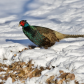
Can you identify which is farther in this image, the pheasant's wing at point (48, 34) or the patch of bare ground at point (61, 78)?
the pheasant's wing at point (48, 34)

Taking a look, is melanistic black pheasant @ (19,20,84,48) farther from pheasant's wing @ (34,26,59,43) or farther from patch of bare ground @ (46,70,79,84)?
patch of bare ground @ (46,70,79,84)

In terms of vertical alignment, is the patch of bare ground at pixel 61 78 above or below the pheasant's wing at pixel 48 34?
below

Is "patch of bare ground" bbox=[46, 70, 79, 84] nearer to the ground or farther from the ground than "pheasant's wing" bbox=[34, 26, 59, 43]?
nearer to the ground

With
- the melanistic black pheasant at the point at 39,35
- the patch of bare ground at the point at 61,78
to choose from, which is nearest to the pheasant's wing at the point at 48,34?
the melanistic black pheasant at the point at 39,35

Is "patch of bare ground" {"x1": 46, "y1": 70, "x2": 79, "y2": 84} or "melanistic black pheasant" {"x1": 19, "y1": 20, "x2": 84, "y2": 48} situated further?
"melanistic black pheasant" {"x1": 19, "y1": 20, "x2": 84, "y2": 48}

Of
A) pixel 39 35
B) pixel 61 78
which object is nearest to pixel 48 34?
pixel 39 35

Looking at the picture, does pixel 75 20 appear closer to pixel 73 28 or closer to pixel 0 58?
pixel 73 28

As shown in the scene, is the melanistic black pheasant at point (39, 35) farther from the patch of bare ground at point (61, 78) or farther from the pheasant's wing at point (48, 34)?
the patch of bare ground at point (61, 78)

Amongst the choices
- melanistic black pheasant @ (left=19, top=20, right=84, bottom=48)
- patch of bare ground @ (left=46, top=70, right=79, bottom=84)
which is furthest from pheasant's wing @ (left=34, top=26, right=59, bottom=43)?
patch of bare ground @ (left=46, top=70, right=79, bottom=84)

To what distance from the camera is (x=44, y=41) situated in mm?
5391

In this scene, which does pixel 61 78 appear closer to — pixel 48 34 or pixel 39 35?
pixel 39 35

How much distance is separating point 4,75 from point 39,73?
0.93m

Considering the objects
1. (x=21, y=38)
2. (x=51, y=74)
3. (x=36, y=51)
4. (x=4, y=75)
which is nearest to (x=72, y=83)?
(x=51, y=74)

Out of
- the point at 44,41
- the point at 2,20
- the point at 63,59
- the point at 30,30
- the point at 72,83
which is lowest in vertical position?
the point at 72,83
